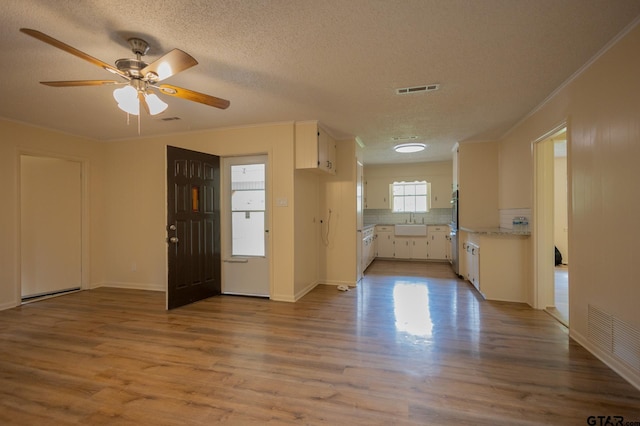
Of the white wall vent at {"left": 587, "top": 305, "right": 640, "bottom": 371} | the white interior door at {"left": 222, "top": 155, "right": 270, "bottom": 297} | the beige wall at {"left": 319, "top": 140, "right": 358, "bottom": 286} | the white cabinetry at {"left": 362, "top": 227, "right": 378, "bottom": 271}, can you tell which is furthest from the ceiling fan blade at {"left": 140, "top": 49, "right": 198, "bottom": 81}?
the white cabinetry at {"left": 362, "top": 227, "right": 378, "bottom": 271}

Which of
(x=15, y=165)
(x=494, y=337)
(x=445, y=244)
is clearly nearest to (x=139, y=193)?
(x=15, y=165)

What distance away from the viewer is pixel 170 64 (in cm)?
198

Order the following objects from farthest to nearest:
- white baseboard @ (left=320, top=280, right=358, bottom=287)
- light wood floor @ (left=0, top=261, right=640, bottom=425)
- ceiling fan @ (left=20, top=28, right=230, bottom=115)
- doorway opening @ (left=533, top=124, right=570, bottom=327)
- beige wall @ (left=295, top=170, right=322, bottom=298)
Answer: white baseboard @ (left=320, top=280, right=358, bottom=287), beige wall @ (left=295, top=170, right=322, bottom=298), doorway opening @ (left=533, top=124, right=570, bottom=327), ceiling fan @ (left=20, top=28, right=230, bottom=115), light wood floor @ (left=0, top=261, right=640, bottom=425)

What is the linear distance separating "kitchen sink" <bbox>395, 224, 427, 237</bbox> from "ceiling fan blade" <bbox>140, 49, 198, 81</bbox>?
648cm

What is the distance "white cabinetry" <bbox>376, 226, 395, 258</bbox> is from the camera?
7.71m

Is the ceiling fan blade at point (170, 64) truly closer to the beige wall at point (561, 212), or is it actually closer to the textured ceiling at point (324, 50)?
the textured ceiling at point (324, 50)

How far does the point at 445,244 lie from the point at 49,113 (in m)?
7.80

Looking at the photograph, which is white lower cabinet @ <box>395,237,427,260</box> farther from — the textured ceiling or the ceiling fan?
the ceiling fan

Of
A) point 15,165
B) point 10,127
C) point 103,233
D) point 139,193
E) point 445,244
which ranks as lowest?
point 445,244

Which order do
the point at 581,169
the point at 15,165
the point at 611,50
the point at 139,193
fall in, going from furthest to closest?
the point at 139,193 → the point at 15,165 → the point at 581,169 → the point at 611,50

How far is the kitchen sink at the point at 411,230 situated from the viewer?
24.5ft

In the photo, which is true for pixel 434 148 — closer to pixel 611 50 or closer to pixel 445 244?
pixel 445 244

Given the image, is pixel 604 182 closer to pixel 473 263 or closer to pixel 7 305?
pixel 473 263

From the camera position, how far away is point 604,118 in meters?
2.38
